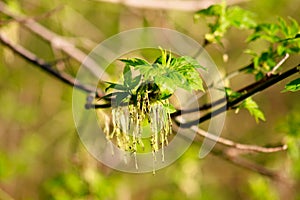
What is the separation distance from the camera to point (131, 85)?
1.01 metres

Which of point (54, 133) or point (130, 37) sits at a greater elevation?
point (130, 37)

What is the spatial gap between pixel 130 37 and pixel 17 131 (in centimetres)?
130

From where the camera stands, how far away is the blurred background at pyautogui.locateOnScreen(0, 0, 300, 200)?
2682 millimetres

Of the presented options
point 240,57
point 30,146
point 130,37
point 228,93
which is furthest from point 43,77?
point 228,93

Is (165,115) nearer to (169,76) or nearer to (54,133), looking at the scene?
(169,76)

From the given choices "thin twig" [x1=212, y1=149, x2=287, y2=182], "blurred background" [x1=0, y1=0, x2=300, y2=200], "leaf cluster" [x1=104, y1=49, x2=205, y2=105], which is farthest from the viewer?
"blurred background" [x1=0, y1=0, x2=300, y2=200]

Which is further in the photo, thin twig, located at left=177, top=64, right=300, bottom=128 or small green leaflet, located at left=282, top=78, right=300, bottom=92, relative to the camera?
thin twig, located at left=177, top=64, right=300, bottom=128

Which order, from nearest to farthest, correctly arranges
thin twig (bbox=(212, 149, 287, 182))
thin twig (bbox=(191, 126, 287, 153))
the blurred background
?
1. thin twig (bbox=(191, 126, 287, 153))
2. thin twig (bbox=(212, 149, 287, 182))
3. the blurred background

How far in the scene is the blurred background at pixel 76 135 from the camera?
2682mm

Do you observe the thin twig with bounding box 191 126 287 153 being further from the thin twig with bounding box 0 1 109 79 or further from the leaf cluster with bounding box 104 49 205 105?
the thin twig with bounding box 0 1 109 79

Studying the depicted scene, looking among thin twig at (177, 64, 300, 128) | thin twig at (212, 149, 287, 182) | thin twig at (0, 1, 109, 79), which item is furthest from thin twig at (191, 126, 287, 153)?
thin twig at (0, 1, 109, 79)

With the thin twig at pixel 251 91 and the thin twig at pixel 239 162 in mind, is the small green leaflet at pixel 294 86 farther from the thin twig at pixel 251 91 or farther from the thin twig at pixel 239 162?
the thin twig at pixel 239 162

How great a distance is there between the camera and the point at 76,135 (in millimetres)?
2736

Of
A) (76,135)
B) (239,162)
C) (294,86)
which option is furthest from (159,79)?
(76,135)
